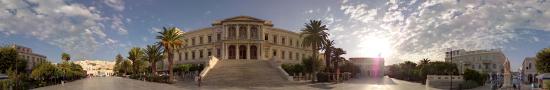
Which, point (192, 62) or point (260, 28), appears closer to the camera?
point (260, 28)

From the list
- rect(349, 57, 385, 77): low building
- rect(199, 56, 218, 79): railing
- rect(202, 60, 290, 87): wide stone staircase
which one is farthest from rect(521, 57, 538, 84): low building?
rect(199, 56, 218, 79): railing

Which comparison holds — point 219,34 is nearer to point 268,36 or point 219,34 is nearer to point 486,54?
point 268,36

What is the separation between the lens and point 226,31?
69.8 metres

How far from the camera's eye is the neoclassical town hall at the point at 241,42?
6952 centimetres

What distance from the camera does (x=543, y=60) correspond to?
51.0 m

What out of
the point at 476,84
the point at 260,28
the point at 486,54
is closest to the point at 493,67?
the point at 486,54

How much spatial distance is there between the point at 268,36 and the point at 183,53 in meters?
18.3

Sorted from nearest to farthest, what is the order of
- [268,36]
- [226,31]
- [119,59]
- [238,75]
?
1. [238,75]
2. [226,31]
3. [268,36]
4. [119,59]

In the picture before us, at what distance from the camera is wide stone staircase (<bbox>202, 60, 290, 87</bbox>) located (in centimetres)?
4914

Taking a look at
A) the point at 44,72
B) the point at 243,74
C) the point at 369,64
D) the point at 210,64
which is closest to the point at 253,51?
the point at 210,64

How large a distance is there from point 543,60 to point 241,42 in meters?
39.2

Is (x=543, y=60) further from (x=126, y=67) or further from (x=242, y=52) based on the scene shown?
(x=126, y=67)

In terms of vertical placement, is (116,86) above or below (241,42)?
below

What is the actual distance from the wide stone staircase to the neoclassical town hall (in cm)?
545
